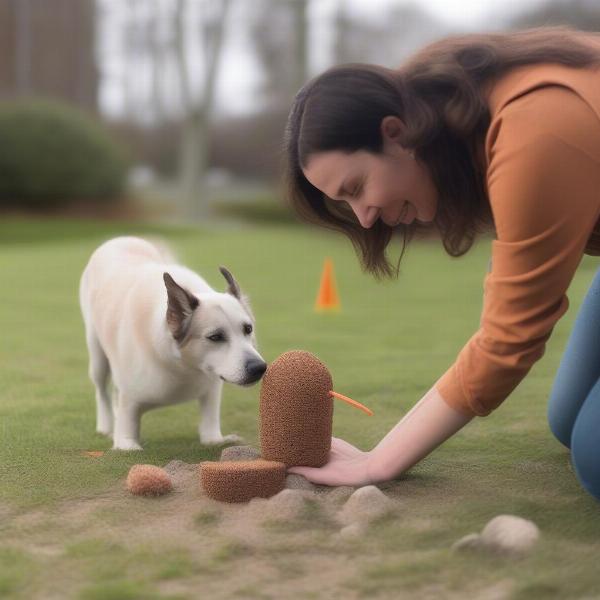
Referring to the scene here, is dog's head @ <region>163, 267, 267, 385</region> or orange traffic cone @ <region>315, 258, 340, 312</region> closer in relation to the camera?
dog's head @ <region>163, 267, 267, 385</region>

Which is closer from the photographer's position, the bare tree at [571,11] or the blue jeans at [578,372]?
the blue jeans at [578,372]

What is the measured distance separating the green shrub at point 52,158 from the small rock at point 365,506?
16547 millimetres

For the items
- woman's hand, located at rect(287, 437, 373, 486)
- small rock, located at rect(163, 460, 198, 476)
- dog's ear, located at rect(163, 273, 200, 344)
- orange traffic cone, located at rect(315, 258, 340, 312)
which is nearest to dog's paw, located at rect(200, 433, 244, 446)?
small rock, located at rect(163, 460, 198, 476)

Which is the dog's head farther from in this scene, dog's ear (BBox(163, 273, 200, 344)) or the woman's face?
the woman's face

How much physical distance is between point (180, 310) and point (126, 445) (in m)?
0.57

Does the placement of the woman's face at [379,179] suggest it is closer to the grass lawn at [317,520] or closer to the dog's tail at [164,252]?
the grass lawn at [317,520]

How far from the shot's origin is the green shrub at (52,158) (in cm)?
1789

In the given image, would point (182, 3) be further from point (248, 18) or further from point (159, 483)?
point (159, 483)

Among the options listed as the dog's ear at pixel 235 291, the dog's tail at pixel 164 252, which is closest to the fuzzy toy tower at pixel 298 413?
the dog's ear at pixel 235 291

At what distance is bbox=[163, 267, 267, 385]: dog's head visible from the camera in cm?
289

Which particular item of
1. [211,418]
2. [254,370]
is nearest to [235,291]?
[254,370]

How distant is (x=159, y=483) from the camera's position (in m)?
2.57

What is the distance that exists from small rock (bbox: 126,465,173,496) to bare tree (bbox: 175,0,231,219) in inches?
717

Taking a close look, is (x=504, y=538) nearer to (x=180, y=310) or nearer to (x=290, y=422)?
(x=290, y=422)
